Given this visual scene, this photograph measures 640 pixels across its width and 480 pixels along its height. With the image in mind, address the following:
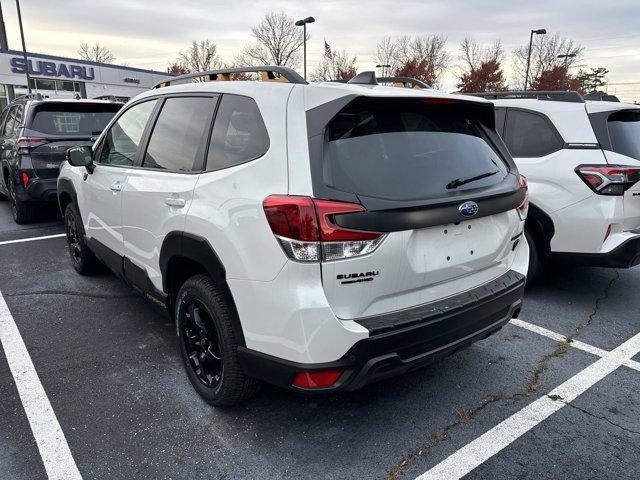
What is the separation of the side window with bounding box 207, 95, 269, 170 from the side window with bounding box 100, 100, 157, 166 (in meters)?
1.04

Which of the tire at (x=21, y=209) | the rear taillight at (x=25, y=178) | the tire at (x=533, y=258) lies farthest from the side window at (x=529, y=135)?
the tire at (x=21, y=209)

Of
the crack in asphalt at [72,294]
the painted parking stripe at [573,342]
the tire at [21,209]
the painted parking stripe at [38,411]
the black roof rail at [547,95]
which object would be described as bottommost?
the painted parking stripe at [573,342]

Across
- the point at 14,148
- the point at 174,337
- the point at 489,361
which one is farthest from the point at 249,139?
the point at 14,148

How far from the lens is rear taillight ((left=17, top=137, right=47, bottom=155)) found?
6.62m

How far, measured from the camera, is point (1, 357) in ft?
11.2

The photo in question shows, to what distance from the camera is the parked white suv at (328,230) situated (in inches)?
82.6

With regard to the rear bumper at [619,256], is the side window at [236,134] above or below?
above

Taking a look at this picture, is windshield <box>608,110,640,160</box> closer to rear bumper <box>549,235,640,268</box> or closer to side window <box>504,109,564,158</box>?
side window <box>504,109,564,158</box>

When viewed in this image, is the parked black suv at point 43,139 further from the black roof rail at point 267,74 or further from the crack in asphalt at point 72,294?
the black roof rail at point 267,74

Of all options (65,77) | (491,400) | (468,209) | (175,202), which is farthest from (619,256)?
(65,77)

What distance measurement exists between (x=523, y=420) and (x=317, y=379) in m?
1.34

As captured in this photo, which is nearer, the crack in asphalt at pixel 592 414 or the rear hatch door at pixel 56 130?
the crack in asphalt at pixel 592 414

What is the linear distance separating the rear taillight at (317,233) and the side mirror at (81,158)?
2692 mm

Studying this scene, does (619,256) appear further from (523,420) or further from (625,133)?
(523,420)
